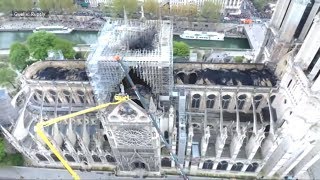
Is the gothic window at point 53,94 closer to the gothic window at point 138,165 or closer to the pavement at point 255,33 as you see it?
the gothic window at point 138,165

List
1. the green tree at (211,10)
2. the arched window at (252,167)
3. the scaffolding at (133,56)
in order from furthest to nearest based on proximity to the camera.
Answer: the green tree at (211,10), the arched window at (252,167), the scaffolding at (133,56)

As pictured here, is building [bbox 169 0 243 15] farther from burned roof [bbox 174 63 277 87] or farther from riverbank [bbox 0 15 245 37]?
burned roof [bbox 174 63 277 87]

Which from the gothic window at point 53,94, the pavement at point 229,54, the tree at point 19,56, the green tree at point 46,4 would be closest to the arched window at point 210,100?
the gothic window at point 53,94

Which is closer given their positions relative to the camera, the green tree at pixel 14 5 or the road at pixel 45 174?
the road at pixel 45 174

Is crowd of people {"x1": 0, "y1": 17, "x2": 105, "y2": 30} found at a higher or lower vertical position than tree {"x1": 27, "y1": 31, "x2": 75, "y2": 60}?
lower

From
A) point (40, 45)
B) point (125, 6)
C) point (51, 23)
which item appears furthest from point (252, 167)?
point (51, 23)

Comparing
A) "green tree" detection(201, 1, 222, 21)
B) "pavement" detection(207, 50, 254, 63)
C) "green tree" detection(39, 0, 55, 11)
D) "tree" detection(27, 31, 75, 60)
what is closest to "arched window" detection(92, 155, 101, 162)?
"tree" detection(27, 31, 75, 60)
